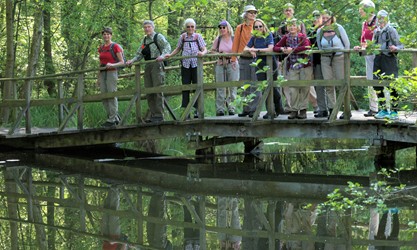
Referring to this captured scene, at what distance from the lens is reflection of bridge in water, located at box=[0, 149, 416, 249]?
31.6 ft

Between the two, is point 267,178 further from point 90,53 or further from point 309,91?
point 90,53

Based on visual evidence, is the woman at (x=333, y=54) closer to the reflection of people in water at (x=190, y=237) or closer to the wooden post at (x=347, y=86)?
the wooden post at (x=347, y=86)

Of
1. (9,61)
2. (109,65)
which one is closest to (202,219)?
(109,65)

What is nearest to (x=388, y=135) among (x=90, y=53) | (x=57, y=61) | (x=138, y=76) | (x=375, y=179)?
(x=375, y=179)

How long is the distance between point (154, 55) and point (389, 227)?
5963 mm

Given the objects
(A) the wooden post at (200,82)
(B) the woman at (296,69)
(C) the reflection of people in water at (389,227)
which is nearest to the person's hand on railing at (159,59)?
(A) the wooden post at (200,82)

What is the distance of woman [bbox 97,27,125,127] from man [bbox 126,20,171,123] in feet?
1.02

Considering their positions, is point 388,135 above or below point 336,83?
below

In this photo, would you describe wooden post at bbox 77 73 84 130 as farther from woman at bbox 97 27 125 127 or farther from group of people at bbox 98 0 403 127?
group of people at bbox 98 0 403 127

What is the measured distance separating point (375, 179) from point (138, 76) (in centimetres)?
444

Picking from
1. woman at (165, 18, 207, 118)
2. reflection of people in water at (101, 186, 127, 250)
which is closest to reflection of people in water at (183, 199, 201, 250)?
reflection of people in water at (101, 186, 127, 250)

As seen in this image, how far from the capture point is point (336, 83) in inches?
510

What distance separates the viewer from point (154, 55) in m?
14.5

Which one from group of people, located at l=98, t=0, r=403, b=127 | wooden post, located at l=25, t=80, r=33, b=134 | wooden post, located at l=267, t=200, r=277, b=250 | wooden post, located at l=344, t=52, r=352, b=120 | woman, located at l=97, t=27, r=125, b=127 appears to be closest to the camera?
wooden post, located at l=267, t=200, r=277, b=250
